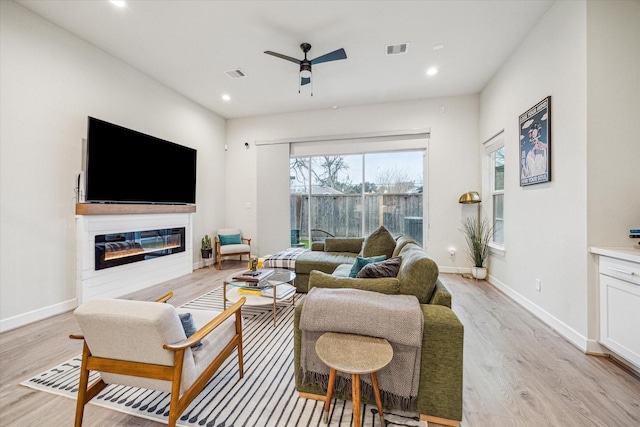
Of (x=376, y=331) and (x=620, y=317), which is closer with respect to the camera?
(x=376, y=331)

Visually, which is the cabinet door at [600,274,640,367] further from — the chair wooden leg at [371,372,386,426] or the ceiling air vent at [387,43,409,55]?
the ceiling air vent at [387,43,409,55]

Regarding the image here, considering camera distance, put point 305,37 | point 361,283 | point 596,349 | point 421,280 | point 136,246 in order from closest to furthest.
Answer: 1. point 421,280
2. point 361,283
3. point 596,349
4. point 305,37
5. point 136,246

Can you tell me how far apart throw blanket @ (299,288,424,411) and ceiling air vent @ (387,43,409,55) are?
3185 mm

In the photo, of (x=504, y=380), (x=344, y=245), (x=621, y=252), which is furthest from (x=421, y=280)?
(x=344, y=245)

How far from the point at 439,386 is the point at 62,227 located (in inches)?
160

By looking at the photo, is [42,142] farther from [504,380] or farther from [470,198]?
[470,198]

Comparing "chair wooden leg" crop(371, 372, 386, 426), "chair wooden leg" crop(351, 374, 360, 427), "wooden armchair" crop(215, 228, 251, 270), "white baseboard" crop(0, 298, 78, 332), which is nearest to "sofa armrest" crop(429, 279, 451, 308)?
"chair wooden leg" crop(371, 372, 386, 426)

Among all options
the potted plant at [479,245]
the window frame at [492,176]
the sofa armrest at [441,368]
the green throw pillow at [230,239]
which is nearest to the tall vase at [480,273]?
the potted plant at [479,245]

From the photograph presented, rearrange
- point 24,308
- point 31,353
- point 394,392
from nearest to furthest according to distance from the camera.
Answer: point 394,392 → point 31,353 → point 24,308

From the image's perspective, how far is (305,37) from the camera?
3135 mm

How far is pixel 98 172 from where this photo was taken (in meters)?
3.19

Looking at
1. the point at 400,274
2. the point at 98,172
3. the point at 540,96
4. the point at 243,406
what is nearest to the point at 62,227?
the point at 98,172

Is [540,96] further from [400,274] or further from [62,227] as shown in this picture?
[62,227]

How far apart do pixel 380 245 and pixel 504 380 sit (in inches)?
67.1
